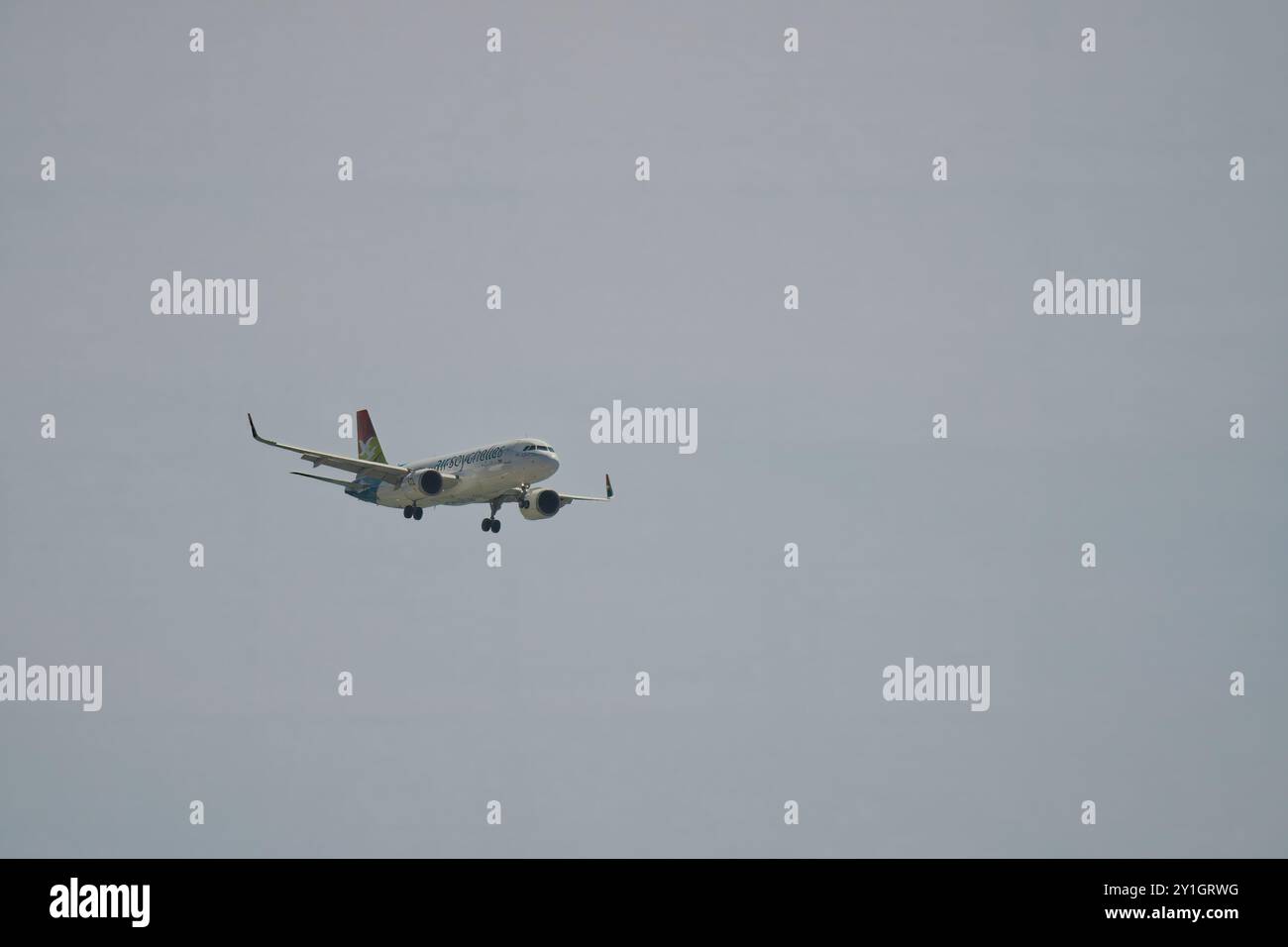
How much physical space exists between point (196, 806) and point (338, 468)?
21810 mm

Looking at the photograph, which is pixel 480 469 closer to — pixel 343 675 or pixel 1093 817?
pixel 343 675

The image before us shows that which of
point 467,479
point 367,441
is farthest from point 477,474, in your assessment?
point 367,441

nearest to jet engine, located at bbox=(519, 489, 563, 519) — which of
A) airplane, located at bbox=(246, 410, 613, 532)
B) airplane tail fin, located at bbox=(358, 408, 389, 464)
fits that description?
airplane, located at bbox=(246, 410, 613, 532)

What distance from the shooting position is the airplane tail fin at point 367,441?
14138 cm

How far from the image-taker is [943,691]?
454 ft

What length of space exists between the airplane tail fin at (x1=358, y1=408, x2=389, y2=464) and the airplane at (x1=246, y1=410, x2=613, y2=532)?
42.2 feet

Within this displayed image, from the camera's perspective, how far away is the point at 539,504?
124250mm

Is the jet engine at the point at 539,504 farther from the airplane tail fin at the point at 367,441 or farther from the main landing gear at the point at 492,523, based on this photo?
the airplane tail fin at the point at 367,441

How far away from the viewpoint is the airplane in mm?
119188

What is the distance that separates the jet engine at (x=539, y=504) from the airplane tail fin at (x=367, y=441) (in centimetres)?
2008

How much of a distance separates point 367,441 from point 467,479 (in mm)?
22881

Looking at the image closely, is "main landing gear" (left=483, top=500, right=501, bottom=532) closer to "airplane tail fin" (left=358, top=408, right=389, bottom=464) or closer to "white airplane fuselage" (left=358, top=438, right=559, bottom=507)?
"white airplane fuselage" (left=358, top=438, right=559, bottom=507)

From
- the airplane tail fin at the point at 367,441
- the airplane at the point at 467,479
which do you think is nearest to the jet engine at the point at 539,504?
the airplane at the point at 467,479
